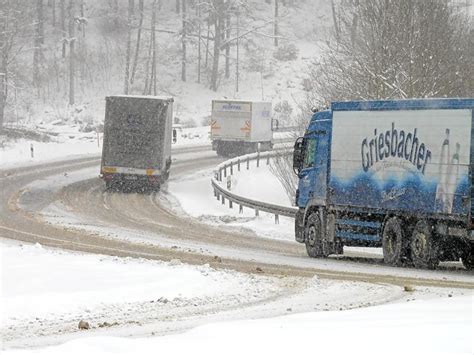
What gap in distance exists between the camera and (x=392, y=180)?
2006 cm

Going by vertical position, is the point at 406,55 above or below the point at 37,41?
below

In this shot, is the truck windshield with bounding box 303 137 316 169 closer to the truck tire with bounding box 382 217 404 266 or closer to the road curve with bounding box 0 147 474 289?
the road curve with bounding box 0 147 474 289

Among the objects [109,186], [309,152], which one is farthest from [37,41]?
[309,152]

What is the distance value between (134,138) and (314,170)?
625 inches

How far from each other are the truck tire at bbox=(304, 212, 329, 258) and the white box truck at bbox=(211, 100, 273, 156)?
110ft

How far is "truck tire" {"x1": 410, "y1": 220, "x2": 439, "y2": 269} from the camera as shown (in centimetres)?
1891

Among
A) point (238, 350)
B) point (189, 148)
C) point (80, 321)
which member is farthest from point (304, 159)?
point (189, 148)

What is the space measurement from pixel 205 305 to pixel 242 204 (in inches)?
685

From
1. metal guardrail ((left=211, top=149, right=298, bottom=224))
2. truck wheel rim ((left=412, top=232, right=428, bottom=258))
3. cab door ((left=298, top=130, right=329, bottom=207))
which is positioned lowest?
metal guardrail ((left=211, top=149, right=298, bottom=224))

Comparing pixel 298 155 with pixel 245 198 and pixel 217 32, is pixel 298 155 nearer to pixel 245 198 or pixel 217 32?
pixel 245 198

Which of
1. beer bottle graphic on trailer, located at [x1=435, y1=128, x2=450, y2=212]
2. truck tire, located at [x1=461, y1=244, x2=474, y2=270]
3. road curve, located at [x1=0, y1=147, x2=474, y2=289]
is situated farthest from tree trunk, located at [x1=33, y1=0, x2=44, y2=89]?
beer bottle graphic on trailer, located at [x1=435, y1=128, x2=450, y2=212]

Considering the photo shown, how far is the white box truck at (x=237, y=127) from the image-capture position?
5653cm

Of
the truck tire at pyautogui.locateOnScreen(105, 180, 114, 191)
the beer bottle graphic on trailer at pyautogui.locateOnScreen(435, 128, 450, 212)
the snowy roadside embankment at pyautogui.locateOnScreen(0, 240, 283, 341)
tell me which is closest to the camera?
the snowy roadside embankment at pyautogui.locateOnScreen(0, 240, 283, 341)

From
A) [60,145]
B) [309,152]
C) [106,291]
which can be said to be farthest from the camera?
[60,145]
